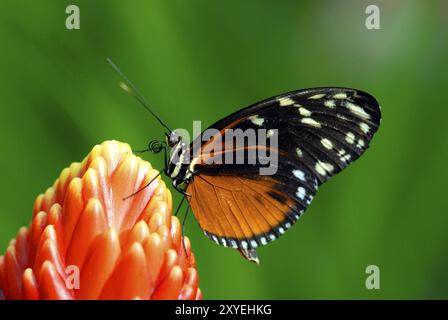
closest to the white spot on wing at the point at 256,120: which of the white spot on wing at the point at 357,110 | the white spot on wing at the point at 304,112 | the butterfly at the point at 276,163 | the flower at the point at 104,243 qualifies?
the butterfly at the point at 276,163

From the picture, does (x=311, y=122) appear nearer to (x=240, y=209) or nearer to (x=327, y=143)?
(x=327, y=143)

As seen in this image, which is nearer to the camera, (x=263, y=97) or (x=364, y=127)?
(x=364, y=127)

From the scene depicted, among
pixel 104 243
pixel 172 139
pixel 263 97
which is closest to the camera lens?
pixel 104 243

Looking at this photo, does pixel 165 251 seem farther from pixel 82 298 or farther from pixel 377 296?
pixel 377 296

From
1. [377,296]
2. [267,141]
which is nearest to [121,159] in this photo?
[267,141]

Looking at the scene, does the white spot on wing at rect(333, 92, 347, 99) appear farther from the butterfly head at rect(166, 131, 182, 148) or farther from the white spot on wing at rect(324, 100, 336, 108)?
the butterfly head at rect(166, 131, 182, 148)

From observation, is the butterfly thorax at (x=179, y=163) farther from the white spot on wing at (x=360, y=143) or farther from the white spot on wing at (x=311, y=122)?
the white spot on wing at (x=360, y=143)

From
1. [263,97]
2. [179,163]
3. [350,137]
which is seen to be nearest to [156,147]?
[179,163]
